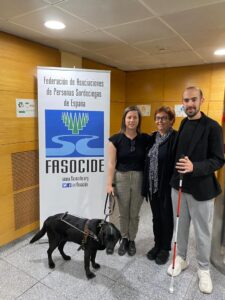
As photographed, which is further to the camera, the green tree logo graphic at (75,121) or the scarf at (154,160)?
the green tree logo graphic at (75,121)

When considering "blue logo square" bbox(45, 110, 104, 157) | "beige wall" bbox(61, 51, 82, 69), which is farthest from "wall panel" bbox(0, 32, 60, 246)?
"blue logo square" bbox(45, 110, 104, 157)

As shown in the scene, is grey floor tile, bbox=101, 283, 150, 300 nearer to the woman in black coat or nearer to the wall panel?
the woman in black coat

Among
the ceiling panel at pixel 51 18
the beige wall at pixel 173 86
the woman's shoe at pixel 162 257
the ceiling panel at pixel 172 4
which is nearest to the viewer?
the ceiling panel at pixel 172 4

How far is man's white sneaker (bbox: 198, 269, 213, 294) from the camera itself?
2060mm

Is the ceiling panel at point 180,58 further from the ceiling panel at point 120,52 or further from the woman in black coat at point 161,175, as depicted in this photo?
the woman in black coat at point 161,175

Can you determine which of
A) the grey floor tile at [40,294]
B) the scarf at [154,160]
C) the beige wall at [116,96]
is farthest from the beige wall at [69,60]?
the grey floor tile at [40,294]

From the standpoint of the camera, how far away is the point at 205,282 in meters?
2.09

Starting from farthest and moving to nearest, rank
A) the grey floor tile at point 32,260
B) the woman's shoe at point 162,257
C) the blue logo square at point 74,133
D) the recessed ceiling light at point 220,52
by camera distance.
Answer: the recessed ceiling light at point 220,52, the blue logo square at point 74,133, the woman's shoe at point 162,257, the grey floor tile at point 32,260

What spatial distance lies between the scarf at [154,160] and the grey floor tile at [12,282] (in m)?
1.40

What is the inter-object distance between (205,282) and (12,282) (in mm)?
1722

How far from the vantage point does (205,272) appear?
2145 millimetres

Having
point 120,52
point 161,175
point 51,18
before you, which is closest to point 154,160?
point 161,175

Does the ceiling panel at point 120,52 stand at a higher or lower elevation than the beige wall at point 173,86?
higher

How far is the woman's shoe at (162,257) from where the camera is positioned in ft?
8.04
